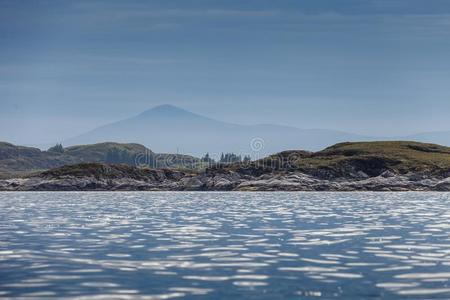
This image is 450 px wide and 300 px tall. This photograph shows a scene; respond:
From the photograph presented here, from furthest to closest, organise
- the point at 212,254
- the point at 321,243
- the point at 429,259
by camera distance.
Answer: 1. the point at 321,243
2. the point at 212,254
3. the point at 429,259

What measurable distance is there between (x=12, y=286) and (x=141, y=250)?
491 inches

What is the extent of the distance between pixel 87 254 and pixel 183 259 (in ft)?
18.5

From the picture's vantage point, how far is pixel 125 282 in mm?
26375

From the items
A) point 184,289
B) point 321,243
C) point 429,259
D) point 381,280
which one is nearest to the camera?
point 184,289

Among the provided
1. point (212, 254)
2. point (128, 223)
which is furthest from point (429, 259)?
point (128, 223)

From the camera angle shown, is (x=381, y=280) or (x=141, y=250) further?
(x=141, y=250)

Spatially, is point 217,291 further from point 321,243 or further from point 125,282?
point 321,243

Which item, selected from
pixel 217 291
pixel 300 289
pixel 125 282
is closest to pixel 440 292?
pixel 300 289

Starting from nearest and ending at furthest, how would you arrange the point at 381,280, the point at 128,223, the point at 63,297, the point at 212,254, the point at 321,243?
the point at 63,297 → the point at 381,280 → the point at 212,254 → the point at 321,243 → the point at 128,223

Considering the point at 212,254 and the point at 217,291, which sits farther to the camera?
the point at 212,254

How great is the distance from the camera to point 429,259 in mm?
33469

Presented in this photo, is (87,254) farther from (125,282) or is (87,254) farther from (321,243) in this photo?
(321,243)

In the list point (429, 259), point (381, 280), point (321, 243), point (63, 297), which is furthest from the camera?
point (321, 243)

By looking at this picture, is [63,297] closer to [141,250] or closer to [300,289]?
[300,289]
